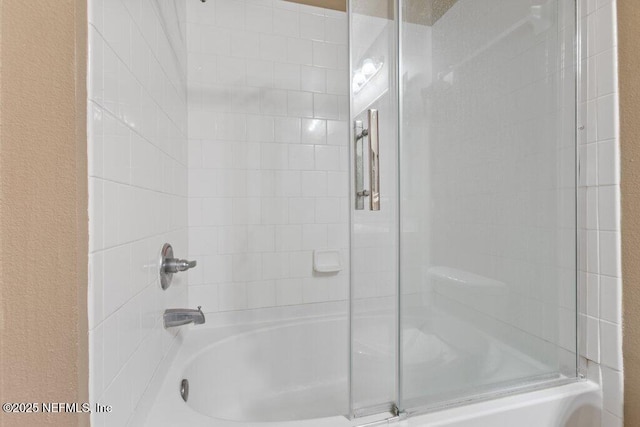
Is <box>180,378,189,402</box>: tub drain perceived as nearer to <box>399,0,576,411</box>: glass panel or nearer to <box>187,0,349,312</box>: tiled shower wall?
<box>187,0,349,312</box>: tiled shower wall

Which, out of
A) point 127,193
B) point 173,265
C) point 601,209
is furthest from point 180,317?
point 601,209

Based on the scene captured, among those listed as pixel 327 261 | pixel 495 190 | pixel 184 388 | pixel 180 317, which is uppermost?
pixel 495 190

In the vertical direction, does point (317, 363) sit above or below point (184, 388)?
below

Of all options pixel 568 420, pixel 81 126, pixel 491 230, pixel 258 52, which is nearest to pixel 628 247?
pixel 491 230

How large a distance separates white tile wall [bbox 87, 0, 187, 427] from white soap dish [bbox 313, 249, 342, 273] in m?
0.73

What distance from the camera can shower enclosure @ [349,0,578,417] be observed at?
866 mm

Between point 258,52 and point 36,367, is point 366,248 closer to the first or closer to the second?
point 36,367

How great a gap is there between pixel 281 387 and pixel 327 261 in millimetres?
657

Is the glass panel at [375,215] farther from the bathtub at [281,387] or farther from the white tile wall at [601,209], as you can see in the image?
the white tile wall at [601,209]

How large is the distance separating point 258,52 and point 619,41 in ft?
4.70

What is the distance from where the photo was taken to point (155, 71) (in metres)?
0.96

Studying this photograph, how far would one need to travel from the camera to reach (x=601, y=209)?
937mm

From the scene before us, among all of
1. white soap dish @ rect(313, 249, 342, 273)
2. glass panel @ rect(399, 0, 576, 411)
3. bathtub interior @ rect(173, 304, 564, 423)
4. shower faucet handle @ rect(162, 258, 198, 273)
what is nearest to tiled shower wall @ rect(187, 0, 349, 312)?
white soap dish @ rect(313, 249, 342, 273)

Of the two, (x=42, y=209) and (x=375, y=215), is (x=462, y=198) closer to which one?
(x=375, y=215)
